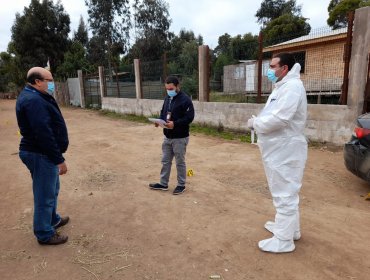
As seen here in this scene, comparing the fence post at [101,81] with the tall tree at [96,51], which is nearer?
the fence post at [101,81]

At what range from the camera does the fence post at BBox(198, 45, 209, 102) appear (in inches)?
369

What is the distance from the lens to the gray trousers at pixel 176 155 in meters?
4.21

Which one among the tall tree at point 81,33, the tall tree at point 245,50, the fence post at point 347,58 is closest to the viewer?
the fence post at point 347,58

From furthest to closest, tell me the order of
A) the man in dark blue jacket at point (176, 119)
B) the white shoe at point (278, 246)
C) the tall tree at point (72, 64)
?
the tall tree at point (72, 64), the man in dark blue jacket at point (176, 119), the white shoe at point (278, 246)

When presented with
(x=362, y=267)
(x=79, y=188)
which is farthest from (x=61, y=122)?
(x=362, y=267)

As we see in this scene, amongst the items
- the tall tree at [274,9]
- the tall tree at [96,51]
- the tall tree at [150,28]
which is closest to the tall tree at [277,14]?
the tall tree at [274,9]

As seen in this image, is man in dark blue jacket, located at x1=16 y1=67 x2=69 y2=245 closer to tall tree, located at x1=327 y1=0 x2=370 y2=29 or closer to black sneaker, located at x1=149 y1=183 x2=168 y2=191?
black sneaker, located at x1=149 y1=183 x2=168 y2=191

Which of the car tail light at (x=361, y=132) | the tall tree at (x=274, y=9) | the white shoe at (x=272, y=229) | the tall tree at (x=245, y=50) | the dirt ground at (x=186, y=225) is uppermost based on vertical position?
the tall tree at (x=274, y=9)

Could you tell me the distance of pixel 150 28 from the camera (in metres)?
36.0

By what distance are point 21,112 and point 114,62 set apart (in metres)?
35.3

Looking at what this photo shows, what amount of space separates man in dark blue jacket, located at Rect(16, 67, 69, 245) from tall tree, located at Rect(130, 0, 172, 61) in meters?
34.2

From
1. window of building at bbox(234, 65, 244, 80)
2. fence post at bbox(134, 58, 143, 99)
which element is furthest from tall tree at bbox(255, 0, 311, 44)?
window of building at bbox(234, 65, 244, 80)

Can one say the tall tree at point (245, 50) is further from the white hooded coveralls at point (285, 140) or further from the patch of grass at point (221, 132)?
the white hooded coveralls at point (285, 140)

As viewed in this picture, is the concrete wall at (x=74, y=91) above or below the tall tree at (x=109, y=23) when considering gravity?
below
